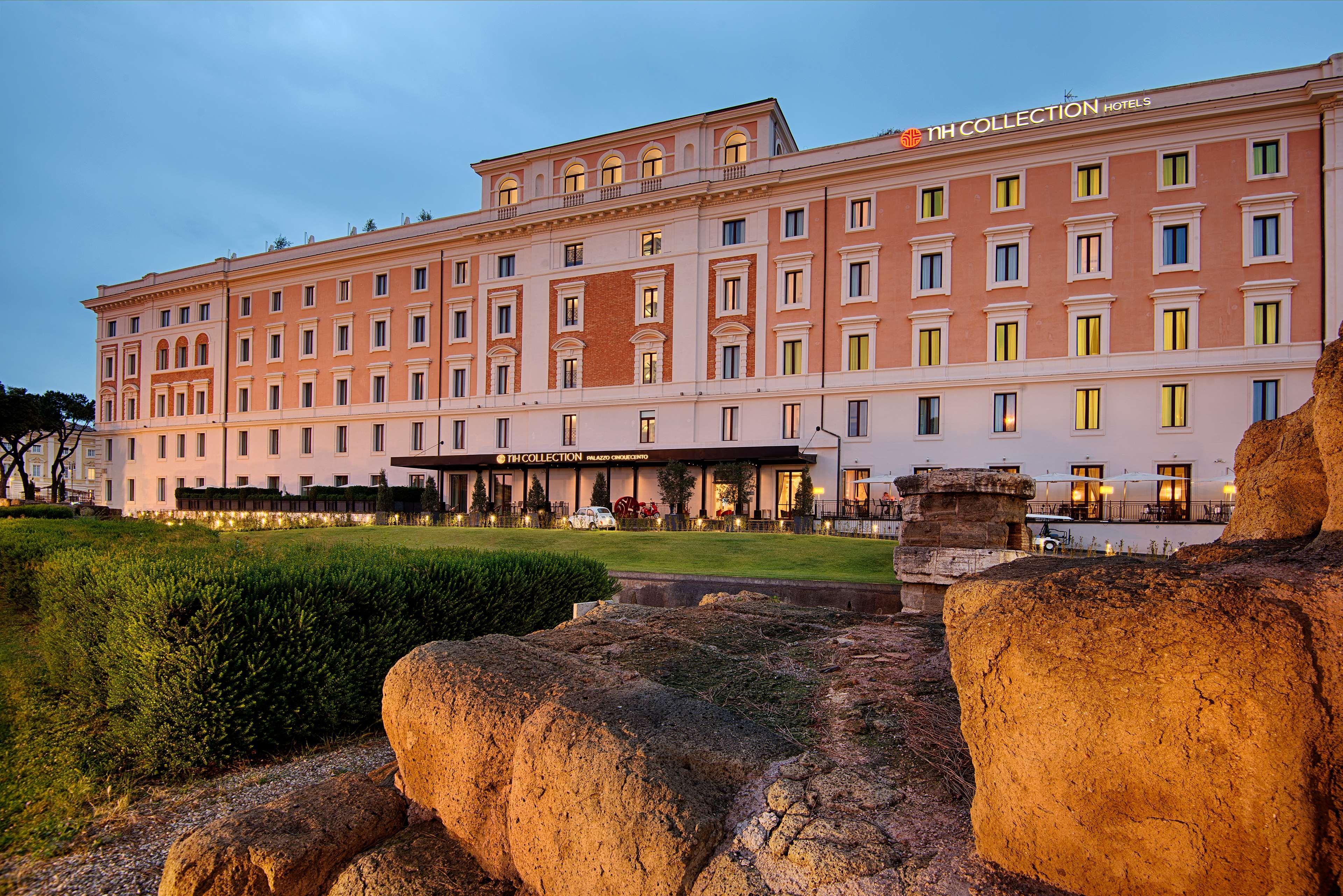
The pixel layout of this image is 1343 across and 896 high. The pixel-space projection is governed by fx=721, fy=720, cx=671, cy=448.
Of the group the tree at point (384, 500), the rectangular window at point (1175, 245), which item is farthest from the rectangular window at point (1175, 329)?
the tree at point (384, 500)

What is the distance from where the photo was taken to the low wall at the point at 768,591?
989 cm

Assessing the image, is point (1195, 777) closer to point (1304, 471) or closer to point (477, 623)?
point (1304, 471)

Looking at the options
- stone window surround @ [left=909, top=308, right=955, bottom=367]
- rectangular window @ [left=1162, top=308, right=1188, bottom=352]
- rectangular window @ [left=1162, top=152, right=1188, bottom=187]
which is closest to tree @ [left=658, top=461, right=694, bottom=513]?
stone window surround @ [left=909, top=308, right=955, bottom=367]

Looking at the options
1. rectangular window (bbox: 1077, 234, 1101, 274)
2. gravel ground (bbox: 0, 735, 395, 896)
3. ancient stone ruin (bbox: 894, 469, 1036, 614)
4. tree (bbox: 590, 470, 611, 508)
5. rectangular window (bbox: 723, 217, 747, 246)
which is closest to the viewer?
gravel ground (bbox: 0, 735, 395, 896)

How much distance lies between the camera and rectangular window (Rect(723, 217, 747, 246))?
37250mm

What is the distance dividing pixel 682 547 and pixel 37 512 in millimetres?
20370

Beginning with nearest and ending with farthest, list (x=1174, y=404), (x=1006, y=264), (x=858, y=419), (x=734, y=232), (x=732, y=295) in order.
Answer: (x=1174, y=404)
(x=1006, y=264)
(x=858, y=419)
(x=732, y=295)
(x=734, y=232)

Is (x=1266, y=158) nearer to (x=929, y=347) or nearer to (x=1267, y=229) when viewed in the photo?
(x=1267, y=229)

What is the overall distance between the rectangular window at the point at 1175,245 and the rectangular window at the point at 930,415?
1064cm

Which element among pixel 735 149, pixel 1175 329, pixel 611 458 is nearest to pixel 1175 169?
pixel 1175 329

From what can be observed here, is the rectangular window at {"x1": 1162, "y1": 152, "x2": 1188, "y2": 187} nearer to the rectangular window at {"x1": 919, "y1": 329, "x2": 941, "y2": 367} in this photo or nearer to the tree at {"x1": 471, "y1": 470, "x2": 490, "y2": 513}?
the rectangular window at {"x1": 919, "y1": 329, "x2": 941, "y2": 367}

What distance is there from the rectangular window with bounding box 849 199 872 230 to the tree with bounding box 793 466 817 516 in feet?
39.6

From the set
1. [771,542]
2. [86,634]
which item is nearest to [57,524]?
[86,634]

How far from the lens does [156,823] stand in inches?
178
